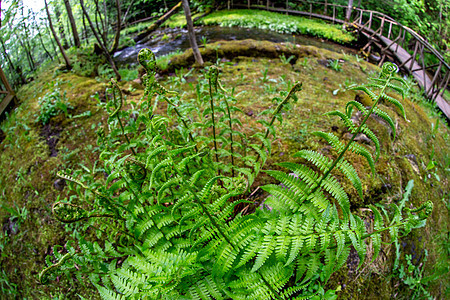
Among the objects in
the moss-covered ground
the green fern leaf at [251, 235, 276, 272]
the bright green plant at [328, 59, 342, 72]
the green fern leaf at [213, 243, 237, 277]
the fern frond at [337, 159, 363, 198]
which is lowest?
the moss-covered ground

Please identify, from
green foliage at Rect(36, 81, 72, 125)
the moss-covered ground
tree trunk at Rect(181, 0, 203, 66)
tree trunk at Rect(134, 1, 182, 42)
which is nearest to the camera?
the moss-covered ground

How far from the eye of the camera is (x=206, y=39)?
27.3 feet

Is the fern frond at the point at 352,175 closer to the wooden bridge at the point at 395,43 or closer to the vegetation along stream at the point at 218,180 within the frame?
the vegetation along stream at the point at 218,180

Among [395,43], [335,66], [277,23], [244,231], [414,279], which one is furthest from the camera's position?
[277,23]

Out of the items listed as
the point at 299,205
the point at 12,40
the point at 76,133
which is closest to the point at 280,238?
the point at 299,205

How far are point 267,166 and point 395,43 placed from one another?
28.8 feet

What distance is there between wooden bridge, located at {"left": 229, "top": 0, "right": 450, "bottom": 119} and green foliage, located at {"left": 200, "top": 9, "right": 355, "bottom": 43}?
75cm

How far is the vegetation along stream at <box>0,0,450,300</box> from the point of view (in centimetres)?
133

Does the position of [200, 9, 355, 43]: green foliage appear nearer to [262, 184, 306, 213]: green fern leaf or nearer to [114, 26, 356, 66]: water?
[114, 26, 356, 66]: water

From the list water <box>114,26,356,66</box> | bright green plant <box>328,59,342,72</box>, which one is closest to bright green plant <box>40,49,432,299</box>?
bright green plant <box>328,59,342,72</box>

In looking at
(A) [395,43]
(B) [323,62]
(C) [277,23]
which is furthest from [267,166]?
(C) [277,23]

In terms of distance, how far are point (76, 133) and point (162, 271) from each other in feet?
9.45

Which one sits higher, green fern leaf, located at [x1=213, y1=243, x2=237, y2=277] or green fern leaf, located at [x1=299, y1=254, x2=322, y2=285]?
green fern leaf, located at [x1=213, y1=243, x2=237, y2=277]

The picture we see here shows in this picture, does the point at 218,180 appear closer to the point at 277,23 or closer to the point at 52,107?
the point at 52,107
